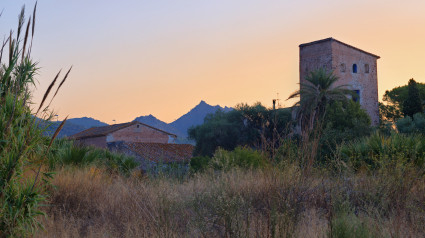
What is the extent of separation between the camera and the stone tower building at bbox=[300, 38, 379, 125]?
31688mm

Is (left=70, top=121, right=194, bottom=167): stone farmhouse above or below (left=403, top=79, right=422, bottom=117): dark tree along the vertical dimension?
below

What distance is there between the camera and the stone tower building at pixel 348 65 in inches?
1248

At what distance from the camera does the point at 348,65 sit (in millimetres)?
32969

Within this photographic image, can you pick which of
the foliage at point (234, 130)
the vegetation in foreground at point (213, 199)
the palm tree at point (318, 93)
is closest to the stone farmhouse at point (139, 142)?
the foliage at point (234, 130)

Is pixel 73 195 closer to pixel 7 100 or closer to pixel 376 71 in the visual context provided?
pixel 7 100

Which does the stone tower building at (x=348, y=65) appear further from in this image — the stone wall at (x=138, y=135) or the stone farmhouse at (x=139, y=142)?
the stone wall at (x=138, y=135)

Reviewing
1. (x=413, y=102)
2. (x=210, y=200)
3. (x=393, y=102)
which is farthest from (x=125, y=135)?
(x=210, y=200)

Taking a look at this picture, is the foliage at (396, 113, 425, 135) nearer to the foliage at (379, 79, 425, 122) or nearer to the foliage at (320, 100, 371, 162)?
the foliage at (320, 100, 371, 162)

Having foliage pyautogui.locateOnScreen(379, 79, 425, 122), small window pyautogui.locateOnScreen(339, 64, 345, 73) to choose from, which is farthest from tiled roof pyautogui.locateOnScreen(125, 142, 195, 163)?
foliage pyautogui.locateOnScreen(379, 79, 425, 122)

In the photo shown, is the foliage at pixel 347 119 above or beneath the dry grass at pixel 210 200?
above

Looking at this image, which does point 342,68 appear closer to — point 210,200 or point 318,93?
point 318,93

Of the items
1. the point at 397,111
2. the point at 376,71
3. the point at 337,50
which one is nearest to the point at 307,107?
the point at 337,50

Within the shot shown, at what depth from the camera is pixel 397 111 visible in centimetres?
4228

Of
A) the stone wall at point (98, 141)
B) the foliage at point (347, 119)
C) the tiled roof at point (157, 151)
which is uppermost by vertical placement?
the foliage at point (347, 119)
